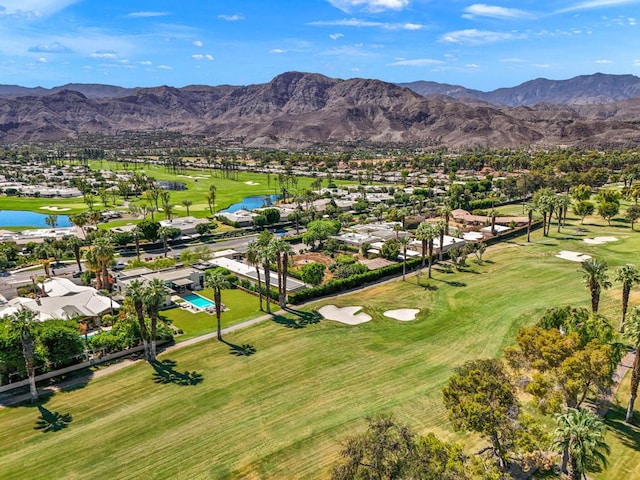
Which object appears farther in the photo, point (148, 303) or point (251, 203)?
point (251, 203)

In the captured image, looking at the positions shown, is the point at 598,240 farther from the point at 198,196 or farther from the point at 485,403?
the point at 198,196

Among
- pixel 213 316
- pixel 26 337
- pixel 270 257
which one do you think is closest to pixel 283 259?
pixel 270 257

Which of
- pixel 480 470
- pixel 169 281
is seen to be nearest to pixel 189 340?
pixel 169 281

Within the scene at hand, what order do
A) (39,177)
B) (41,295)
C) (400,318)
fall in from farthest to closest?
(39,177) < (41,295) < (400,318)

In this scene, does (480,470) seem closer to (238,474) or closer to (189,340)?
(238,474)

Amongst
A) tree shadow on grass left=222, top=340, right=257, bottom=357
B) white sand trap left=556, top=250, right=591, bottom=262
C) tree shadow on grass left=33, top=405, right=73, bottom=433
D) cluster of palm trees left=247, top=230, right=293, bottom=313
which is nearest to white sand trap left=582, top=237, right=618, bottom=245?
white sand trap left=556, top=250, right=591, bottom=262

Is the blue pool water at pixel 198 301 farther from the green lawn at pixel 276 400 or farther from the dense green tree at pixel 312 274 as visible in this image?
the dense green tree at pixel 312 274

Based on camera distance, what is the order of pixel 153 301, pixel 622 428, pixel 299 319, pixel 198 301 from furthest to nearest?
pixel 198 301 → pixel 299 319 → pixel 153 301 → pixel 622 428
